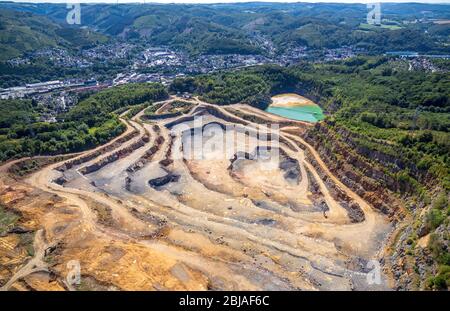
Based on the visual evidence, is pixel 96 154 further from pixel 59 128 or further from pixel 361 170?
pixel 361 170

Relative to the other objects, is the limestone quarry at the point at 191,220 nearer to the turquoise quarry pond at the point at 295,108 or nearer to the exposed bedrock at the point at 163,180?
the exposed bedrock at the point at 163,180

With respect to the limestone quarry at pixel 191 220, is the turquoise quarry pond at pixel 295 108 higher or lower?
higher

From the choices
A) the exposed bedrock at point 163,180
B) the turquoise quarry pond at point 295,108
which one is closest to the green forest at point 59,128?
the exposed bedrock at point 163,180

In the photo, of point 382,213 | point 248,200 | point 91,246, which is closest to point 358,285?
point 382,213

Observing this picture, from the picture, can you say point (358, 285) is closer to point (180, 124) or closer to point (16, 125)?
point (180, 124)

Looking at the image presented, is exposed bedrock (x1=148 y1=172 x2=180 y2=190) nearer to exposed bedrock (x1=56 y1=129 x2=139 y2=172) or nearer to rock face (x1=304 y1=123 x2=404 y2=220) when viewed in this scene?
exposed bedrock (x1=56 y1=129 x2=139 y2=172)

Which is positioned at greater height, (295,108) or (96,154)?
(295,108)

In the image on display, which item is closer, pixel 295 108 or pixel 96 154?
pixel 96 154

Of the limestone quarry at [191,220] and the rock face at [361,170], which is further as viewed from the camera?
the rock face at [361,170]

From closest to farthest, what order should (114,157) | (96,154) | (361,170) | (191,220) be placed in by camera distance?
(191,220), (361,170), (96,154), (114,157)

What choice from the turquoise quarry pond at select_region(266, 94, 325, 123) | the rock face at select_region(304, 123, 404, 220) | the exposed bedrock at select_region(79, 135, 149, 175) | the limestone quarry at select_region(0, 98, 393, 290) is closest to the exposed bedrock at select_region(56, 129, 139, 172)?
the limestone quarry at select_region(0, 98, 393, 290)

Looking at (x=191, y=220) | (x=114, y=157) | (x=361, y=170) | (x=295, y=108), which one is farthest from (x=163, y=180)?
(x=295, y=108)
